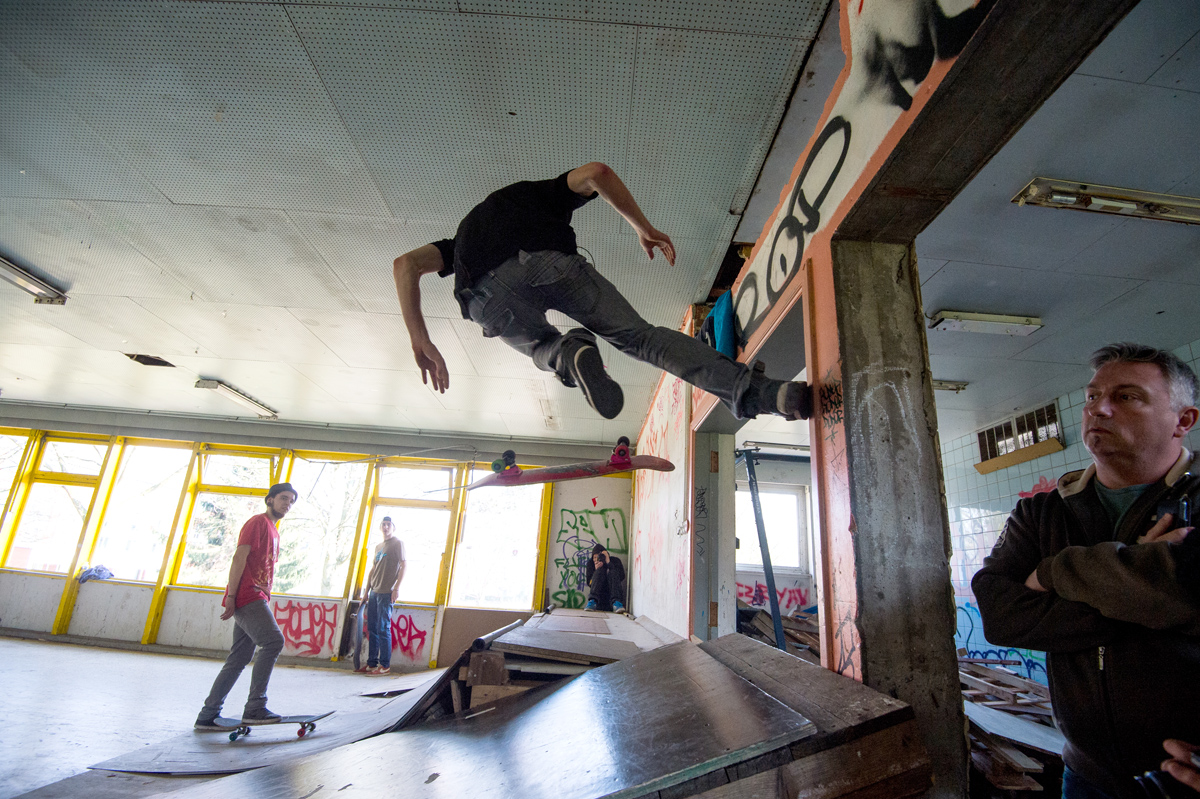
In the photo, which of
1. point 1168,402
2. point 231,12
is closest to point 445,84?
point 231,12

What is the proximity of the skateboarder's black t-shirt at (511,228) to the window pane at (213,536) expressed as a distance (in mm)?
6737

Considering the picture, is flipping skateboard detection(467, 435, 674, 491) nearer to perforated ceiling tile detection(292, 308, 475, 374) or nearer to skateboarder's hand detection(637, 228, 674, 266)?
skateboarder's hand detection(637, 228, 674, 266)

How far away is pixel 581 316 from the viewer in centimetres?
156

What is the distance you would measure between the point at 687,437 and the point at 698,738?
2.30 meters

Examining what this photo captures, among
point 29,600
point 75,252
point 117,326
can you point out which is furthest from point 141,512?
point 75,252

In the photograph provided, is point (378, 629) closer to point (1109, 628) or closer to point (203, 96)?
point (203, 96)

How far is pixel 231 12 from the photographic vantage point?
1929 millimetres

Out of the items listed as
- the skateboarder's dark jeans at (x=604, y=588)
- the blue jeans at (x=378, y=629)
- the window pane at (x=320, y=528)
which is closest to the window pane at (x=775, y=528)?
the skateboarder's dark jeans at (x=604, y=588)

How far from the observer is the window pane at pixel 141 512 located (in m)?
6.67

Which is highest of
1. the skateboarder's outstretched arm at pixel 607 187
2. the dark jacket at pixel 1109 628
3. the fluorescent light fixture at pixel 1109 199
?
the fluorescent light fixture at pixel 1109 199

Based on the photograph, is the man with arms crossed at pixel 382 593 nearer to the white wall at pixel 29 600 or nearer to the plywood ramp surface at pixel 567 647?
the plywood ramp surface at pixel 567 647

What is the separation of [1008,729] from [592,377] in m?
2.06

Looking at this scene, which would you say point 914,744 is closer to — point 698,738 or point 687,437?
point 698,738

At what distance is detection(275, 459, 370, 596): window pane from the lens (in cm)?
657
